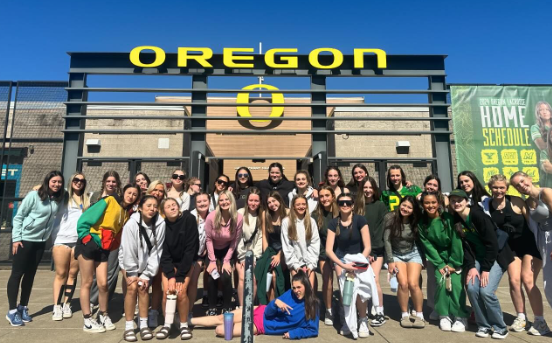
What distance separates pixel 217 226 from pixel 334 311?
1.96 meters

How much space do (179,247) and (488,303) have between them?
12.1 feet

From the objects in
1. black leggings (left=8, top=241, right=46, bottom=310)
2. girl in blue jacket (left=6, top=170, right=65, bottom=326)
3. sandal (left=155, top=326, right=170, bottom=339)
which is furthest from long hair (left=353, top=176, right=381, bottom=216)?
black leggings (left=8, top=241, right=46, bottom=310)

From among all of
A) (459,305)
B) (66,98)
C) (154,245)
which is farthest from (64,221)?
(66,98)

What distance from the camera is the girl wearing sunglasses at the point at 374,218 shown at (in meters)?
4.65

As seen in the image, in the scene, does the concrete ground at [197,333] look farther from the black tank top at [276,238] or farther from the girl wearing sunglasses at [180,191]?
the girl wearing sunglasses at [180,191]

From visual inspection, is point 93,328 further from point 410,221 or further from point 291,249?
point 410,221

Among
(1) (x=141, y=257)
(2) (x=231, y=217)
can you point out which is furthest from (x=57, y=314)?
(2) (x=231, y=217)

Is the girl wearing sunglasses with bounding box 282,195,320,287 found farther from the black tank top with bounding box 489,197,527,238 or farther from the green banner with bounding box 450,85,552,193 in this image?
the green banner with bounding box 450,85,552,193

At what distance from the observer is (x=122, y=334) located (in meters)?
4.17

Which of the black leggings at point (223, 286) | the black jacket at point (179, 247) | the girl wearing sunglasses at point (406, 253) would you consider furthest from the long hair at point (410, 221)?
the black jacket at point (179, 247)

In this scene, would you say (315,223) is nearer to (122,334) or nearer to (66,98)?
(122,334)

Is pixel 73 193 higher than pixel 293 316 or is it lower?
higher

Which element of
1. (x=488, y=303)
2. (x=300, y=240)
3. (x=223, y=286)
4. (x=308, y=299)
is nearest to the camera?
(x=308, y=299)

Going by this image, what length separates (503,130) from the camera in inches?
375
